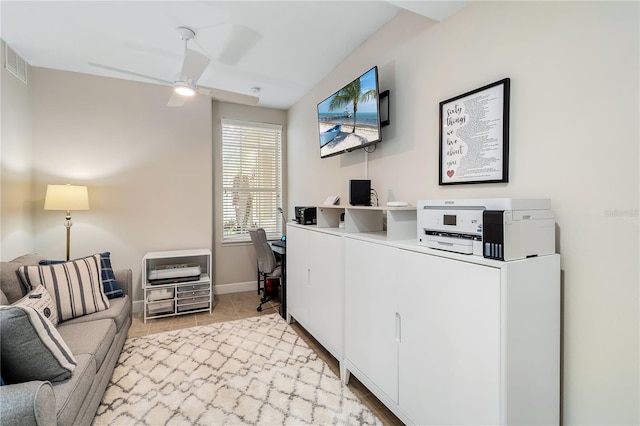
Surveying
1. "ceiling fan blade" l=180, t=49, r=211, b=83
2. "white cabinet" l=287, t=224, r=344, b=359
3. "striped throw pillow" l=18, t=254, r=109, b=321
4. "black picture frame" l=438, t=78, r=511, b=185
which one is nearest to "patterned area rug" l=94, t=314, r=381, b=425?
"white cabinet" l=287, t=224, r=344, b=359

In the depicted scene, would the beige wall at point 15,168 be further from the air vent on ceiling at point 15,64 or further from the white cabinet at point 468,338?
the white cabinet at point 468,338

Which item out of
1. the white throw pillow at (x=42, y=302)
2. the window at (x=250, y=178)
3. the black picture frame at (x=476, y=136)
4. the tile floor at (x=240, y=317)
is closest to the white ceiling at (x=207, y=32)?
the black picture frame at (x=476, y=136)

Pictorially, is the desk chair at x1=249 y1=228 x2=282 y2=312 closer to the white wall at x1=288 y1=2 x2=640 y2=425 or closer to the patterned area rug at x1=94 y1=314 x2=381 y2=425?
the patterned area rug at x1=94 y1=314 x2=381 y2=425

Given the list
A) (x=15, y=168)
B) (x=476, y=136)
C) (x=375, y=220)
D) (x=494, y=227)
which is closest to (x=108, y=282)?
(x=15, y=168)

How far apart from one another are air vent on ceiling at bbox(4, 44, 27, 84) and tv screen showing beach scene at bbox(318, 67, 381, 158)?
291cm

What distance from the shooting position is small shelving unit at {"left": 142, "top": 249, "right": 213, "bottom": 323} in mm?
3254

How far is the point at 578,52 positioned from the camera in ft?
4.18

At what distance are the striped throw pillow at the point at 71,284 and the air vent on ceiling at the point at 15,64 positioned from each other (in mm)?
1980

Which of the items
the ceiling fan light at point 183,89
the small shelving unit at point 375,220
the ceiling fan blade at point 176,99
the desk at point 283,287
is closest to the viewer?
the small shelving unit at point 375,220

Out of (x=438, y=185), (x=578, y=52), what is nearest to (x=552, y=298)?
(x=438, y=185)

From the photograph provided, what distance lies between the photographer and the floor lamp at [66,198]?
110 inches

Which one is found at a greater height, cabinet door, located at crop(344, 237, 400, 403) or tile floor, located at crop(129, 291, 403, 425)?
cabinet door, located at crop(344, 237, 400, 403)

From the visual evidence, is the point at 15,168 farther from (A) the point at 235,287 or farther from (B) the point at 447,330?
(B) the point at 447,330

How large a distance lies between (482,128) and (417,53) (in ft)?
2.75
